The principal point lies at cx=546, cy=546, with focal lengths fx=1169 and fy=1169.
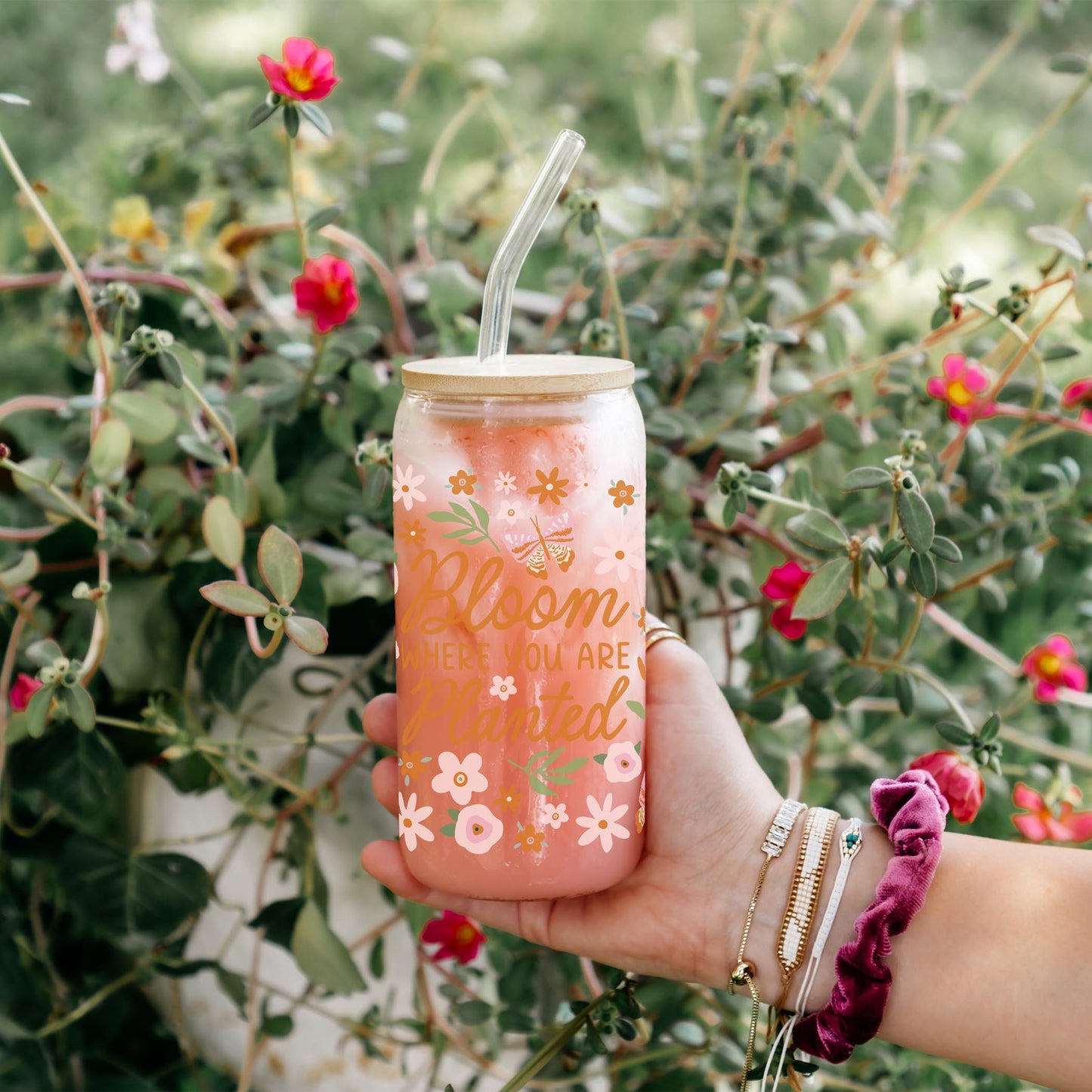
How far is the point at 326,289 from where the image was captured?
805 mm

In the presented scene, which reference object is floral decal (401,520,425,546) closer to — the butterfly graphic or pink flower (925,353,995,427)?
the butterfly graphic

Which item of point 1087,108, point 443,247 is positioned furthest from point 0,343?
point 1087,108

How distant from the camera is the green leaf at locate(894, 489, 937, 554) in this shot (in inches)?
26.0

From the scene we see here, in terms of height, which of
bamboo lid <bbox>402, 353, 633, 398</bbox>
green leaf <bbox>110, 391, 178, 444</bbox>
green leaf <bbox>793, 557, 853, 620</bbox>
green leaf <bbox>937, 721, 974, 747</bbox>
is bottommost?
green leaf <bbox>937, 721, 974, 747</bbox>

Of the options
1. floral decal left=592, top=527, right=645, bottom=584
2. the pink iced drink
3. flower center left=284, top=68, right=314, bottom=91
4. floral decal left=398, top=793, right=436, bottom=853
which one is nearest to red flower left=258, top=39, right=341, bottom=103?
flower center left=284, top=68, right=314, bottom=91

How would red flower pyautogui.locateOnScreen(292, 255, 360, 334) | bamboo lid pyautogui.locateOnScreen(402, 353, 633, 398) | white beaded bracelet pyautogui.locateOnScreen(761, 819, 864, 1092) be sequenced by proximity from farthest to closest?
red flower pyautogui.locateOnScreen(292, 255, 360, 334) → white beaded bracelet pyautogui.locateOnScreen(761, 819, 864, 1092) → bamboo lid pyautogui.locateOnScreen(402, 353, 633, 398)

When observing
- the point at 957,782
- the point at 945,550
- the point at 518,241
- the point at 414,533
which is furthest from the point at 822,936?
the point at 518,241

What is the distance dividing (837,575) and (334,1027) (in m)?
0.63

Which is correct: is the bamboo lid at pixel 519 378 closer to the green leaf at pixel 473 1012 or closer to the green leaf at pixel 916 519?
the green leaf at pixel 916 519

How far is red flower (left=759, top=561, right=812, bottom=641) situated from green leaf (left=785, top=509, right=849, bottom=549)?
→ 8 cm

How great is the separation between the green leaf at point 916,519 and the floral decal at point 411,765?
0.30 metres

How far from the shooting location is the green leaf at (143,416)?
0.77 m

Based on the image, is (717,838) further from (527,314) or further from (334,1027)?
(527,314)

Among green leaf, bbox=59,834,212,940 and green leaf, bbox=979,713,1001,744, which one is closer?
green leaf, bbox=979,713,1001,744
